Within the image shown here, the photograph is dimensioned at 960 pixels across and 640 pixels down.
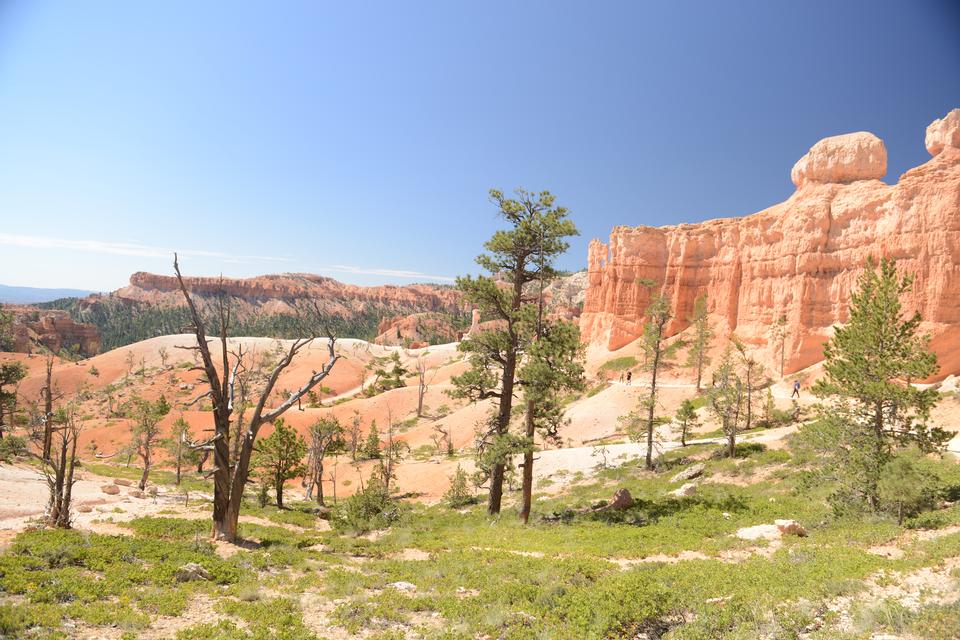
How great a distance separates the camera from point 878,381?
1518 centimetres

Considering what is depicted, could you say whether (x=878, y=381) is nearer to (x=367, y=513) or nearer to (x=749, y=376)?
(x=367, y=513)

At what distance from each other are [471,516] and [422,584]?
11698 mm

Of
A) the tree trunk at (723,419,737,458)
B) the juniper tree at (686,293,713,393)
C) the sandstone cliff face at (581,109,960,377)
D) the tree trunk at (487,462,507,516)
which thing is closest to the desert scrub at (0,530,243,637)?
the tree trunk at (487,462,507,516)

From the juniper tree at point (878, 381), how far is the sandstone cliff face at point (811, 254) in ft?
95.7

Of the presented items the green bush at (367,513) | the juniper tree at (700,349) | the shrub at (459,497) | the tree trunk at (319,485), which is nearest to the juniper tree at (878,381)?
the green bush at (367,513)

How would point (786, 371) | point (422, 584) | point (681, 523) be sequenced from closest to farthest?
point (422, 584), point (681, 523), point (786, 371)

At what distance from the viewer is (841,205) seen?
157 ft

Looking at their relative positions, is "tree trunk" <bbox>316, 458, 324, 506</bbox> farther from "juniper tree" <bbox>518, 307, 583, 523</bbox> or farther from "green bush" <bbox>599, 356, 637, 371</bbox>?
"green bush" <bbox>599, 356, 637, 371</bbox>

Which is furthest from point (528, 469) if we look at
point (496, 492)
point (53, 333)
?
point (53, 333)

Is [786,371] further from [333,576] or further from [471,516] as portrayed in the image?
[333,576]

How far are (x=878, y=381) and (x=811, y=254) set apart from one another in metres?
41.8

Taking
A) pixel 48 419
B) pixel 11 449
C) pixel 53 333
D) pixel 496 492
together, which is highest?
pixel 48 419

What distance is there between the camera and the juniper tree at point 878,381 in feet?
48.7

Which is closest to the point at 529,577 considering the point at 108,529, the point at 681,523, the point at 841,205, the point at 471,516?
the point at 681,523
